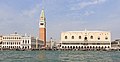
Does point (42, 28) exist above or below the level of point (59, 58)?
above

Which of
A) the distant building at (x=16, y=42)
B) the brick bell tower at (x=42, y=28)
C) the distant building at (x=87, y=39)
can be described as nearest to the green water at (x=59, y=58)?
the distant building at (x=87, y=39)

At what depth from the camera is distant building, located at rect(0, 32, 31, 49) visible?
406ft

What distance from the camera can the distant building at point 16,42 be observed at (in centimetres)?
12388

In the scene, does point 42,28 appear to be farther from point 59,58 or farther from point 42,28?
point 59,58

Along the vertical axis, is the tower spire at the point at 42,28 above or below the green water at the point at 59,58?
above

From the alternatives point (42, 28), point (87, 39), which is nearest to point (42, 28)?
point (42, 28)

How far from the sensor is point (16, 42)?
125 metres

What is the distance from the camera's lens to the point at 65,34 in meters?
122

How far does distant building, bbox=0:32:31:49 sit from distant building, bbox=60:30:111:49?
16.7m

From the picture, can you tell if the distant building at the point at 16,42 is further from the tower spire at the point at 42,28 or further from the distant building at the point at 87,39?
the distant building at the point at 87,39

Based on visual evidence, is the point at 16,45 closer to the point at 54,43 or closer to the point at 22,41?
the point at 22,41

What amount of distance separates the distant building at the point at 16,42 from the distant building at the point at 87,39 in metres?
16.7

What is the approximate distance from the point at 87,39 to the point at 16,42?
110 feet

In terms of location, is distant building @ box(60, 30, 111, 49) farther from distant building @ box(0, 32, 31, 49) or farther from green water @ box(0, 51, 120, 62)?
green water @ box(0, 51, 120, 62)
